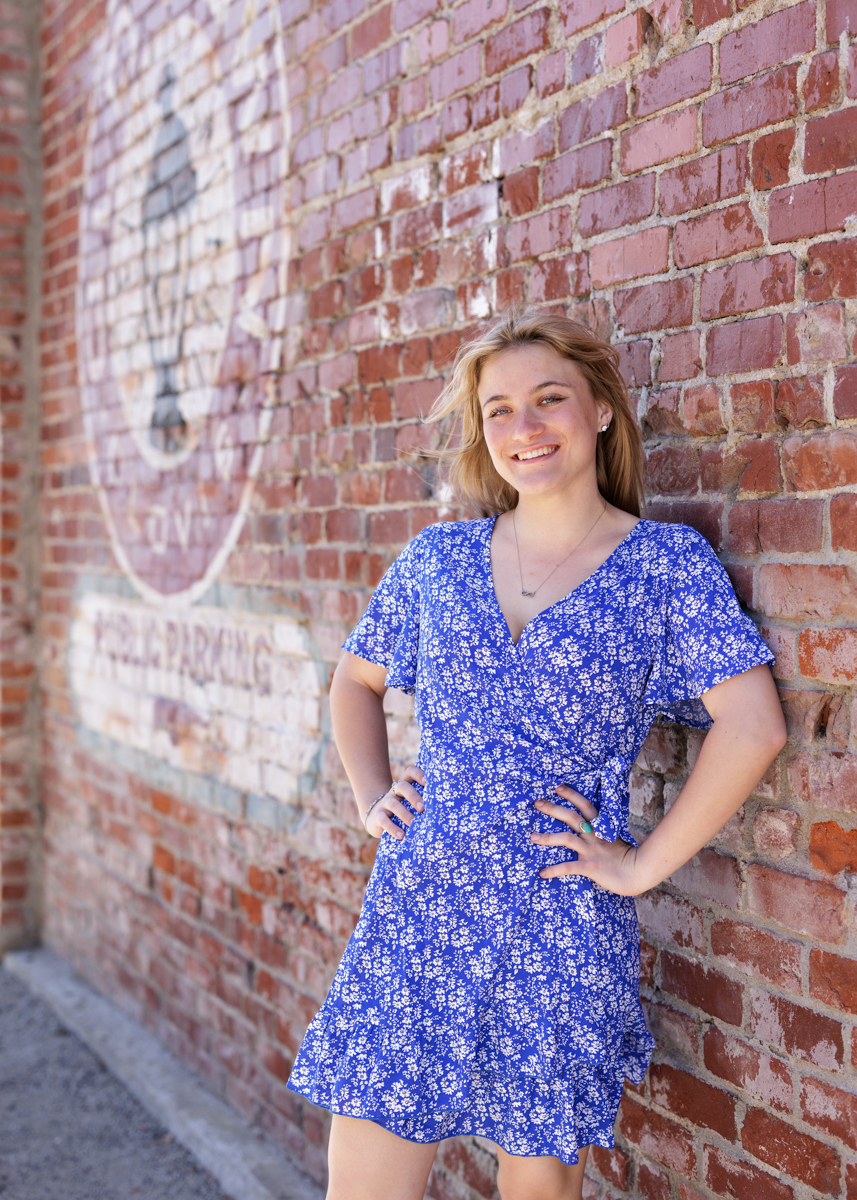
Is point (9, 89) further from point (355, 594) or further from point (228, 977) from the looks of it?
point (228, 977)

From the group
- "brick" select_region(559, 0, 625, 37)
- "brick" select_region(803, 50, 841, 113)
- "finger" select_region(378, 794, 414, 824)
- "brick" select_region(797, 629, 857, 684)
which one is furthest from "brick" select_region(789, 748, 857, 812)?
"brick" select_region(559, 0, 625, 37)

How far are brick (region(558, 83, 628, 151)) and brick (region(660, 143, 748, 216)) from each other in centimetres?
19

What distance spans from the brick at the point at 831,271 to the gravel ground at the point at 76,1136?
278 centimetres

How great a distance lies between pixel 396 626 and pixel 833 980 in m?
0.94

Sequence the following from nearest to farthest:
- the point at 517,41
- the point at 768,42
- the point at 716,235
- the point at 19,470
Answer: the point at 768,42 < the point at 716,235 < the point at 517,41 < the point at 19,470

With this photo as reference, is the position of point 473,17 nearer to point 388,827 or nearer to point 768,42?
A: point 768,42

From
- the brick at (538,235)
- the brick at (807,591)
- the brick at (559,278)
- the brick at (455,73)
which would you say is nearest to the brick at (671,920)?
the brick at (807,591)

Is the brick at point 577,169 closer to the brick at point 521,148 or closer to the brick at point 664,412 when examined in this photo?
the brick at point 521,148

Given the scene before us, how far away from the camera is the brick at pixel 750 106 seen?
1612mm

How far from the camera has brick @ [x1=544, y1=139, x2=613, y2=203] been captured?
1.98m

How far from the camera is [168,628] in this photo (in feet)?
12.6

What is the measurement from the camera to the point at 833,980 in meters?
1.59

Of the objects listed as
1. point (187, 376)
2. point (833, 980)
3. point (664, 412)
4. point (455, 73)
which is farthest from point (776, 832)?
point (187, 376)

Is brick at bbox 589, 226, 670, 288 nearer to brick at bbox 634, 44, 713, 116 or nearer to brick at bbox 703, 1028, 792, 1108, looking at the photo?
brick at bbox 634, 44, 713, 116
